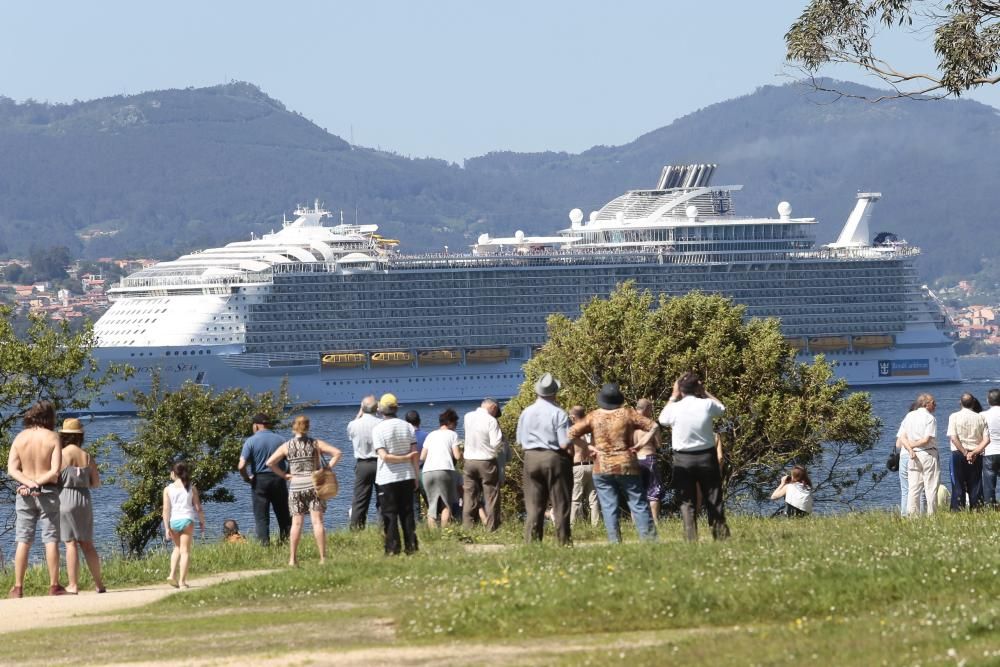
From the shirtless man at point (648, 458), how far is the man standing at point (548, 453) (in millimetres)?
543

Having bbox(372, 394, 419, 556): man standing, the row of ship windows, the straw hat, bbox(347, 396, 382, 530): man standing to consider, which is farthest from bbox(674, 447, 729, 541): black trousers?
the row of ship windows

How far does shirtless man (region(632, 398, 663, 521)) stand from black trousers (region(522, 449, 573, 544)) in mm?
548

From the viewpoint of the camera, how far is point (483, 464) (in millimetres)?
16922

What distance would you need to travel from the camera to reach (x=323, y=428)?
81.0 m

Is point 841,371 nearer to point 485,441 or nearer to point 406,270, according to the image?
point 406,270

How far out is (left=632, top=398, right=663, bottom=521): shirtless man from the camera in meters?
14.2

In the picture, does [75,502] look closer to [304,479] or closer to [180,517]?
[180,517]

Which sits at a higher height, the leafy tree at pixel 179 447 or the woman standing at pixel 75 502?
the woman standing at pixel 75 502

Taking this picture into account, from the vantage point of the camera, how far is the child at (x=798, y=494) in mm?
17781

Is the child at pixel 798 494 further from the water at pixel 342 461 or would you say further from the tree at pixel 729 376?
the tree at pixel 729 376

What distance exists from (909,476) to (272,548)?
5.67m

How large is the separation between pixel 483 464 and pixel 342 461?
39.9 metres

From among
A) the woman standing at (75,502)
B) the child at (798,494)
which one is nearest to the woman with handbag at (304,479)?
the woman standing at (75,502)

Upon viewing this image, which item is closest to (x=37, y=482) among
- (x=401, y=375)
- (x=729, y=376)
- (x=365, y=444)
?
(x=365, y=444)
